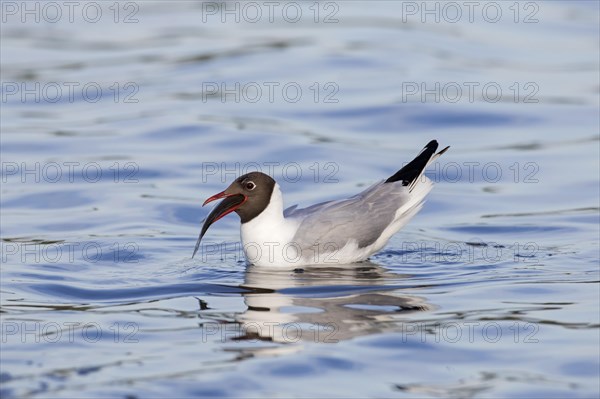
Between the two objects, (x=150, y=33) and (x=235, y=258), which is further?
(x=150, y=33)

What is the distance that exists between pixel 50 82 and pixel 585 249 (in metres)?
10.7

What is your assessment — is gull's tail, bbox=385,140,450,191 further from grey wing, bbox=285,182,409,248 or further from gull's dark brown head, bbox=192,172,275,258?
gull's dark brown head, bbox=192,172,275,258

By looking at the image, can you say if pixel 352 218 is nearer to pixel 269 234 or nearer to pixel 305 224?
pixel 305 224

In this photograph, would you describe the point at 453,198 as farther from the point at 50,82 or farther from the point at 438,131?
→ the point at 50,82

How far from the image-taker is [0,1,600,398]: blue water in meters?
8.87

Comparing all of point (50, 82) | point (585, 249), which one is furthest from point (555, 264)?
point (50, 82)

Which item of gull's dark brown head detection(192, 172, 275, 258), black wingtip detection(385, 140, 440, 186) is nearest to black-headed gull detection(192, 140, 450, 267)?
gull's dark brown head detection(192, 172, 275, 258)

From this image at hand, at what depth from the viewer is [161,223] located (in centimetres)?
1359

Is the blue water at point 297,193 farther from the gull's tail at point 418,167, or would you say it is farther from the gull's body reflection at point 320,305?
the gull's tail at point 418,167

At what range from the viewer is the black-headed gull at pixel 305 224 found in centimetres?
1188

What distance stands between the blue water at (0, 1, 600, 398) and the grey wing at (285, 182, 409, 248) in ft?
1.08

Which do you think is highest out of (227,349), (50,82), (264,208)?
(50,82)

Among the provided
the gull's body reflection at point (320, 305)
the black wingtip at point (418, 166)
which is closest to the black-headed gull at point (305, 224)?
the gull's body reflection at point (320, 305)

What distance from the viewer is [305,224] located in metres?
12.0
